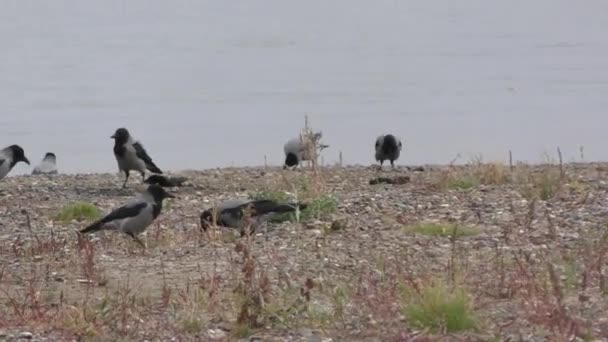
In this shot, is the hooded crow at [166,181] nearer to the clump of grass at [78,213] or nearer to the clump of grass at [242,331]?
the clump of grass at [78,213]

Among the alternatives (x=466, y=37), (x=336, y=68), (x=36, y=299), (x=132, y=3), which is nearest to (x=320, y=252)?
(x=36, y=299)

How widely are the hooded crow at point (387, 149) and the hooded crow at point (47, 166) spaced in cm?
374

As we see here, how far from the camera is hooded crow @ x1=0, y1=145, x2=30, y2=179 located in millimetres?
15401

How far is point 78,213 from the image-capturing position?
11.4 metres

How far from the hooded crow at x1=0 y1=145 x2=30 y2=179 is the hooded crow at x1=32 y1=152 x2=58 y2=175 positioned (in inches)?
10.0

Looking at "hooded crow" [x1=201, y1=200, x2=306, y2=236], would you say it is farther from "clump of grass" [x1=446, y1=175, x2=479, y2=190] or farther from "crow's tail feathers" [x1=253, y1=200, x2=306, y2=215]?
"clump of grass" [x1=446, y1=175, x2=479, y2=190]

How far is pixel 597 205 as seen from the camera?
10.1m

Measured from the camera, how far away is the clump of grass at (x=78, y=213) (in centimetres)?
1135

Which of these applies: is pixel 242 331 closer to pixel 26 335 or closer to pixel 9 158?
pixel 26 335

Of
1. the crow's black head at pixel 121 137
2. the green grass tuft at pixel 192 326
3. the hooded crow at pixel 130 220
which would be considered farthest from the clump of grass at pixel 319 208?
the crow's black head at pixel 121 137

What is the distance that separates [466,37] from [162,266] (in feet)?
87.4

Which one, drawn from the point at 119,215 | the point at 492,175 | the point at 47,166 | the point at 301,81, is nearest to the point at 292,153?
the point at 47,166

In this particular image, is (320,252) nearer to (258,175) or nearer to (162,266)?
(162,266)

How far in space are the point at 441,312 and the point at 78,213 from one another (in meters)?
5.42
